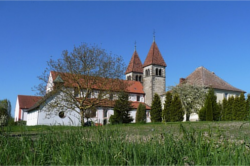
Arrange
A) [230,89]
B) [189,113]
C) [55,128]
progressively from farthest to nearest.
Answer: [230,89]
[189,113]
[55,128]

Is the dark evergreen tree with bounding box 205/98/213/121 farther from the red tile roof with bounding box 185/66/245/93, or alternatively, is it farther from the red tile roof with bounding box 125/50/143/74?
the red tile roof with bounding box 125/50/143/74

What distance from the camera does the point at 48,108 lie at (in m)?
29.6

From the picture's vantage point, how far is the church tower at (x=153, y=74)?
187 ft

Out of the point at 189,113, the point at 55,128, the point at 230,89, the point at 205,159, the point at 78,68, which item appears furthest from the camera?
the point at 230,89

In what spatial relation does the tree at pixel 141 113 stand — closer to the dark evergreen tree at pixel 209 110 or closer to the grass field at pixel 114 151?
the dark evergreen tree at pixel 209 110

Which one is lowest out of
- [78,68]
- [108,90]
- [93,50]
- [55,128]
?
[55,128]

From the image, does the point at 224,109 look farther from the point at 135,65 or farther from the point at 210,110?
the point at 135,65

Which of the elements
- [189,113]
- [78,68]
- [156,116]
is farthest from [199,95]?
[78,68]

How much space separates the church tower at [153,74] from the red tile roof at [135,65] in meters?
3.56

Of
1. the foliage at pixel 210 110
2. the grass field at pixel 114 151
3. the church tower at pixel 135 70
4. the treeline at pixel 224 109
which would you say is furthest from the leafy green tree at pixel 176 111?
the grass field at pixel 114 151

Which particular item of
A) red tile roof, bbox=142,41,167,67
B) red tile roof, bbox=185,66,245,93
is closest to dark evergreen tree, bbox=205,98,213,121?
red tile roof, bbox=185,66,245,93

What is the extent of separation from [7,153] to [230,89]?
48255 millimetres

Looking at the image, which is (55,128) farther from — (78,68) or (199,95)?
(199,95)

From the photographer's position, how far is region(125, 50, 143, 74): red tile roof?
2519 inches
